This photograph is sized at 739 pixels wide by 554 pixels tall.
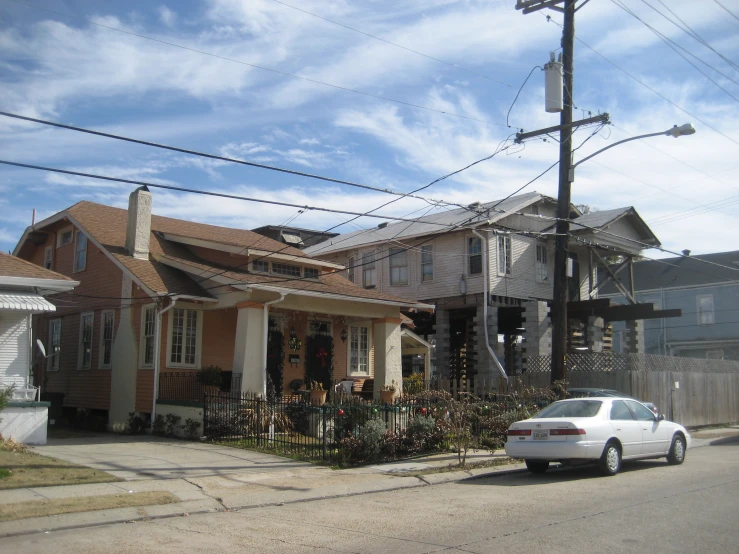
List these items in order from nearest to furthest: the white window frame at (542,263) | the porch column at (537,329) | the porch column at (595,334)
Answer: the porch column at (537,329) → the porch column at (595,334) → the white window frame at (542,263)

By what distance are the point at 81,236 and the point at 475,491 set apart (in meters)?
16.7

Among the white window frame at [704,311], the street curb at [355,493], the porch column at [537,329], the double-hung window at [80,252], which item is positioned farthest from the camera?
the white window frame at [704,311]

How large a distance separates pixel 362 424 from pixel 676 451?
639cm

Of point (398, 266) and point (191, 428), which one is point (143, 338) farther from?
point (398, 266)

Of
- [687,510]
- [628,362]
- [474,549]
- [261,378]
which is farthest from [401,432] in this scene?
[628,362]

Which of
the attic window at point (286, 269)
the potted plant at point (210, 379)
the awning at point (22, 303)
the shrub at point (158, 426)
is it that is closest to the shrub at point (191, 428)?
the shrub at point (158, 426)

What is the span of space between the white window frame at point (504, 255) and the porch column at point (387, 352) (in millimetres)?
6439

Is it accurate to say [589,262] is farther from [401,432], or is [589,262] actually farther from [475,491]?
[475,491]

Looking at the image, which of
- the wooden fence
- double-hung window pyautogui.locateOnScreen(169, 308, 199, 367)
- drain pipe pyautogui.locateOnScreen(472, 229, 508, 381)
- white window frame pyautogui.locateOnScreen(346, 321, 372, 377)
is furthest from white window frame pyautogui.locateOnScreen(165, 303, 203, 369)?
drain pipe pyautogui.locateOnScreen(472, 229, 508, 381)

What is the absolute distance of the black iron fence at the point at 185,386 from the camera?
19047 mm

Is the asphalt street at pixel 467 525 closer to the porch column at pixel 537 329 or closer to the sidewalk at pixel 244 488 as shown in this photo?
the sidewalk at pixel 244 488

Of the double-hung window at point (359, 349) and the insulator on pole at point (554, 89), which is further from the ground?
the insulator on pole at point (554, 89)

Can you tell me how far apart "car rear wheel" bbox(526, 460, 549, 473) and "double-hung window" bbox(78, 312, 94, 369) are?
1453cm

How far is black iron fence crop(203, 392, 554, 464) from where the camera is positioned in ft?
46.7
